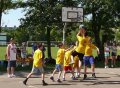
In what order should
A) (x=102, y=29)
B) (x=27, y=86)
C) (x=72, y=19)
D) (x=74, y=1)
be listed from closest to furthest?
(x=27, y=86) → (x=72, y=19) → (x=74, y=1) → (x=102, y=29)

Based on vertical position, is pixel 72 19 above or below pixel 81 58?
above

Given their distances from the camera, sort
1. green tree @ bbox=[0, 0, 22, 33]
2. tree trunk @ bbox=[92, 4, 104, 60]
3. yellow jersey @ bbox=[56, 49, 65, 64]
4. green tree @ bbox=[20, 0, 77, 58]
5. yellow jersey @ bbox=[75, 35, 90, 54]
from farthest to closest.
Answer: tree trunk @ bbox=[92, 4, 104, 60] → green tree @ bbox=[0, 0, 22, 33] → green tree @ bbox=[20, 0, 77, 58] → yellow jersey @ bbox=[75, 35, 90, 54] → yellow jersey @ bbox=[56, 49, 65, 64]

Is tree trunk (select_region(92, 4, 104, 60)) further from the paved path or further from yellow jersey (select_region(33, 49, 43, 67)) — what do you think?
yellow jersey (select_region(33, 49, 43, 67))

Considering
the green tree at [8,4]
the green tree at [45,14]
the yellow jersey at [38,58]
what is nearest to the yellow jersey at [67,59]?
the yellow jersey at [38,58]

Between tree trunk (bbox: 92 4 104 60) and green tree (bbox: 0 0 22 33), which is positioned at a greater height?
green tree (bbox: 0 0 22 33)

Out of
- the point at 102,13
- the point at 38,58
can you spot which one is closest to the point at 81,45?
the point at 38,58

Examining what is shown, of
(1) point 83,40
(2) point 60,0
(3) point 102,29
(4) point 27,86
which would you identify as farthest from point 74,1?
(4) point 27,86

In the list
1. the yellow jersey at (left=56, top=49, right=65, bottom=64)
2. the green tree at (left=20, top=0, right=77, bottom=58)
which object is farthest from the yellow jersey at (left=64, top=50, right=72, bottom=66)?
the green tree at (left=20, top=0, right=77, bottom=58)

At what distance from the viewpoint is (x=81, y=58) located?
56.4 ft

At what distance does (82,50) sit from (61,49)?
860 millimetres

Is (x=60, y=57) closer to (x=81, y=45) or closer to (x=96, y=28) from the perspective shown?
(x=81, y=45)

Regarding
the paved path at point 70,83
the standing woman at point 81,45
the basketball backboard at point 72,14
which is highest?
the basketball backboard at point 72,14

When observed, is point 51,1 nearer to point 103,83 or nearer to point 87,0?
point 87,0

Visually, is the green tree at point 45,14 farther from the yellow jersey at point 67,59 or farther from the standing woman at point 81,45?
the yellow jersey at point 67,59
